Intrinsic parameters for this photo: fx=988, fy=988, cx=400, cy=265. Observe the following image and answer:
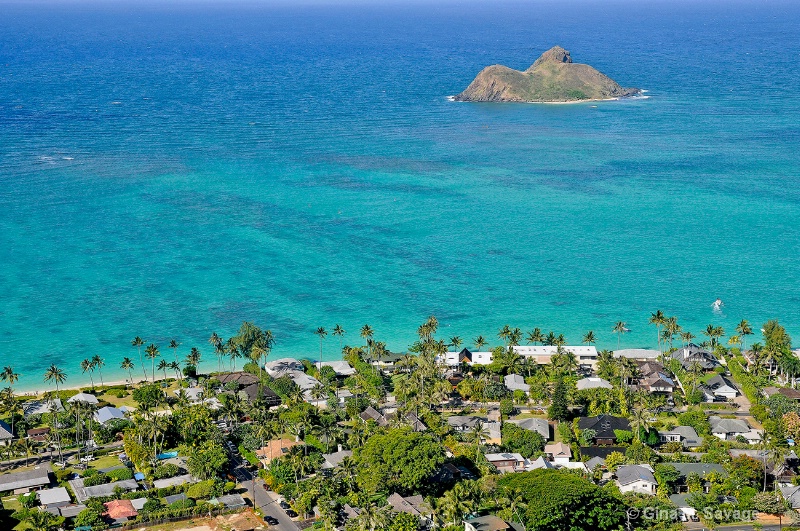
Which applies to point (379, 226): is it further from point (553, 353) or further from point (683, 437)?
point (683, 437)

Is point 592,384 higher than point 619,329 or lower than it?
lower

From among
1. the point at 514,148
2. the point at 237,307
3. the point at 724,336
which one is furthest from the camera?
the point at 514,148

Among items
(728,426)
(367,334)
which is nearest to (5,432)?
(367,334)

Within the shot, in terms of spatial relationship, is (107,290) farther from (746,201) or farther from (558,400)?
(746,201)

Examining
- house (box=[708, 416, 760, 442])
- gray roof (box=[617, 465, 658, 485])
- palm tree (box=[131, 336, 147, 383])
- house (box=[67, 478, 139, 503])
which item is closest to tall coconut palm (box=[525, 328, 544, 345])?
house (box=[708, 416, 760, 442])

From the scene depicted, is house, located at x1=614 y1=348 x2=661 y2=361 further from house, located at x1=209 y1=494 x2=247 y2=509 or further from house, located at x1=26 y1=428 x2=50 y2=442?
house, located at x1=26 y1=428 x2=50 y2=442

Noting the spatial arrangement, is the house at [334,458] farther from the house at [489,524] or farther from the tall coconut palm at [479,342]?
the tall coconut palm at [479,342]

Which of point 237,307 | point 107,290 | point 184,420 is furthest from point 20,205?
point 184,420
